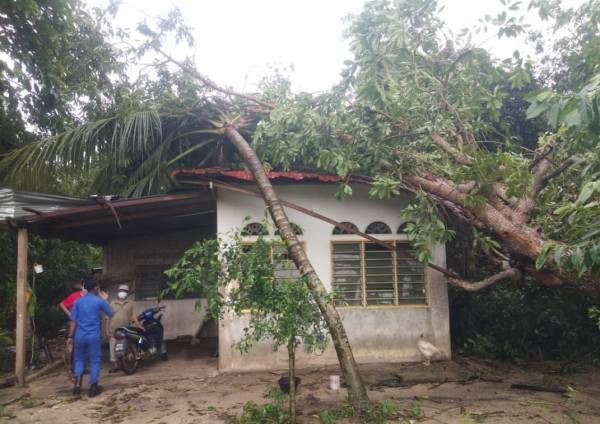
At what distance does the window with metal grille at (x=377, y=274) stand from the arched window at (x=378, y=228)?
0.21 metres

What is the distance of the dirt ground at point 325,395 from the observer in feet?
18.2

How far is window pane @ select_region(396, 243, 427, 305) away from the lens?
802cm

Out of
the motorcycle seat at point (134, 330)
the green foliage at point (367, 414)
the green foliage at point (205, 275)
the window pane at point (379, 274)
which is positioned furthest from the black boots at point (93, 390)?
the window pane at point (379, 274)

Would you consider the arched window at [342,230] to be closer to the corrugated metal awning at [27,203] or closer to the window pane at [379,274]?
the window pane at [379,274]

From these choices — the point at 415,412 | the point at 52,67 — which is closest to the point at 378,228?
the point at 415,412

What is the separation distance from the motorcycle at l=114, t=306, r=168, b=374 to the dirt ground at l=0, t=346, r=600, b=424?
228 millimetres

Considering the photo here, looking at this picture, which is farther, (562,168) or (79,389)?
(79,389)

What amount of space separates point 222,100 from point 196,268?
17.4ft

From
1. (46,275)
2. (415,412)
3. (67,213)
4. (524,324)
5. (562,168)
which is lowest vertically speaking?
(415,412)

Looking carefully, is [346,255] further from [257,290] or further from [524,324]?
[524,324]

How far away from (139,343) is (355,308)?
11.3 feet

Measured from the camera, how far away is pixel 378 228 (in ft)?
26.6

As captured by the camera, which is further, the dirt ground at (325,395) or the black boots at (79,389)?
the black boots at (79,389)

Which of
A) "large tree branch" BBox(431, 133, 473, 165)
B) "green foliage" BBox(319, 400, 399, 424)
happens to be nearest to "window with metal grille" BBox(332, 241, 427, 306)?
"large tree branch" BBox(431, 133, 473, 165)
